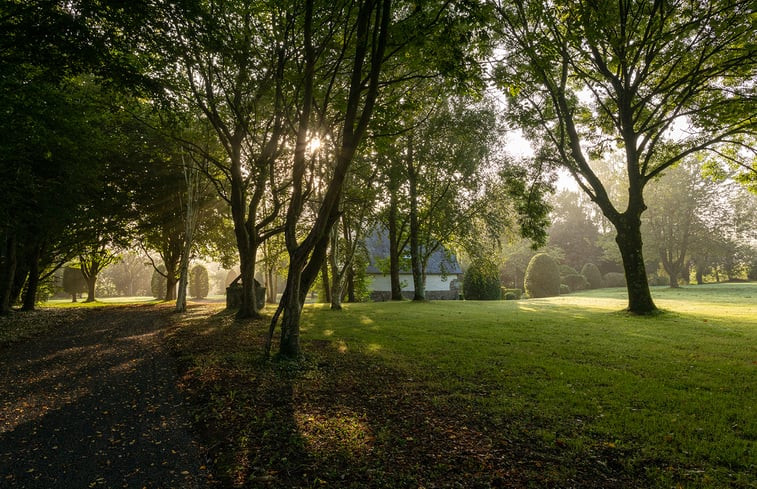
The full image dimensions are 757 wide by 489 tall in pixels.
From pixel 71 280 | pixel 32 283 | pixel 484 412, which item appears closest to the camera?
pixel 484 412

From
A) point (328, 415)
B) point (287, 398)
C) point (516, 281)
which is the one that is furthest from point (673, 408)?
point (516, 281)

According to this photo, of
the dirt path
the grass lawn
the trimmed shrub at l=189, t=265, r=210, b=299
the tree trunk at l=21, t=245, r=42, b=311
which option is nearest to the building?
the tree trunk at l=21, t=245, r=42, b=311

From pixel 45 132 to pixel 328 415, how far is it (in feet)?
50.2

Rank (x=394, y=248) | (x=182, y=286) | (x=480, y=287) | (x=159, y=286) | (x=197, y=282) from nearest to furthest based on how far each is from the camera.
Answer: (x=182, y=286), (x=394, y=248), (x=480, y=287), (x=159, y=286), (x=197, y=282)

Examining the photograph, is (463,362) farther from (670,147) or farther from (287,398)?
(670,147)

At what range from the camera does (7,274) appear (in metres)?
18.8

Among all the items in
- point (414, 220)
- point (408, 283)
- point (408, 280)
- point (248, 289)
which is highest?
point (414, 220)

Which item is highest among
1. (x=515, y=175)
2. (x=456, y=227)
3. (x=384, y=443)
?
(x=515, y=175)

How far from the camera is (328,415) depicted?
527 cm

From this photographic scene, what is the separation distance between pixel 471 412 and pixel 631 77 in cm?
1635

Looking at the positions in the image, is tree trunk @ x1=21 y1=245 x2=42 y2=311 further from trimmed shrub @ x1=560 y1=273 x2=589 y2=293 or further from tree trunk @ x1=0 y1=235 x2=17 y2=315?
trimmed shrub @ x1=560 y1=273 x2=589 y2=293

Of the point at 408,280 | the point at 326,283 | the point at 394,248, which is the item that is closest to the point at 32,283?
the point at 326,283

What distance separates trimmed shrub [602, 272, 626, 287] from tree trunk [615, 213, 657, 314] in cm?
3850

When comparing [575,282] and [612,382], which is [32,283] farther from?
[575,282]
